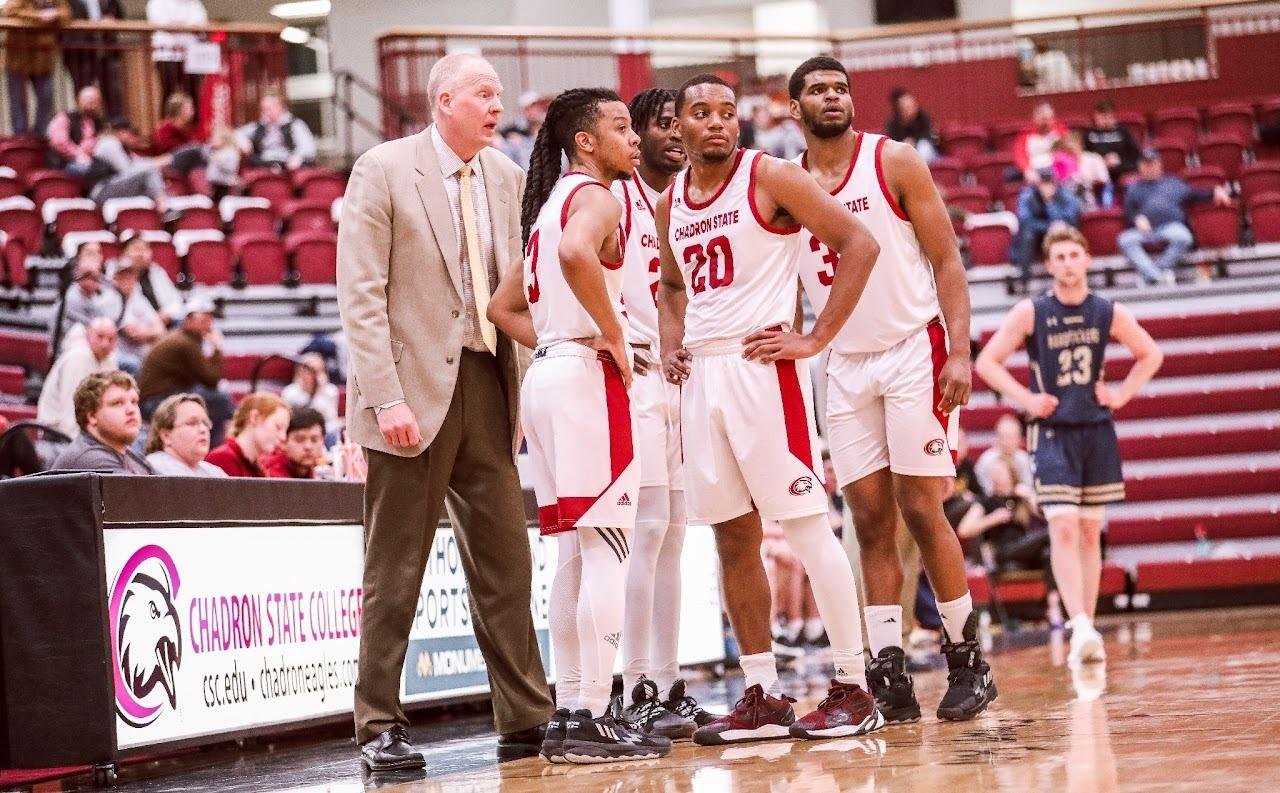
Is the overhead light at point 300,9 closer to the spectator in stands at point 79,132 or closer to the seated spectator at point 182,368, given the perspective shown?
the spectator in stands at point 79,132

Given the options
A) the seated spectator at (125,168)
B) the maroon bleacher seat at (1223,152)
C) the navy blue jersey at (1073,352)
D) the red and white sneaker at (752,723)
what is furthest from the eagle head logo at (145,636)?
the maroon bleacher seat at (1223,152)

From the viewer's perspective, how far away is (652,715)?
17.0 feet

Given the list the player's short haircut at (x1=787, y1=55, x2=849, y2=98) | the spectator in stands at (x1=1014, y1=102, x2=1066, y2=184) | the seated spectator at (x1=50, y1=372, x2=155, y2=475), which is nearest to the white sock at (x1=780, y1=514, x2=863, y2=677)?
the player's short haircut at (x1=787, y1=55, x2=849, y2=98)

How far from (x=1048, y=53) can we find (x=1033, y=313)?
1503cm

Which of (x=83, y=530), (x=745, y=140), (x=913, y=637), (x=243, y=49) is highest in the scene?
(x=243, y=49)

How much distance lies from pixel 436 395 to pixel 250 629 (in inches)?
54.4

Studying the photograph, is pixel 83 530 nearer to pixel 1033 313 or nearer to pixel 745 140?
pixel 1033 313

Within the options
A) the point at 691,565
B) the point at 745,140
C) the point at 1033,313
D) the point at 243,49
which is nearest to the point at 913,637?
the point at 691,565

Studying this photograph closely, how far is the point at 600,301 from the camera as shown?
459 centimetres

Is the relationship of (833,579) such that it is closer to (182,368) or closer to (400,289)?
(400,289)

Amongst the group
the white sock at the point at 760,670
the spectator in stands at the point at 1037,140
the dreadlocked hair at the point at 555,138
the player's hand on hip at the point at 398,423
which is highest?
the spectator in stands at the point at 1037,140

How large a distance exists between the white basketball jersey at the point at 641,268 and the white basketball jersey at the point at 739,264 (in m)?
0.42

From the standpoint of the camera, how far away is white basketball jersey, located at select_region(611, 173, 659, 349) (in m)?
5.52

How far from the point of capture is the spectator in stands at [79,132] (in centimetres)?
1622
